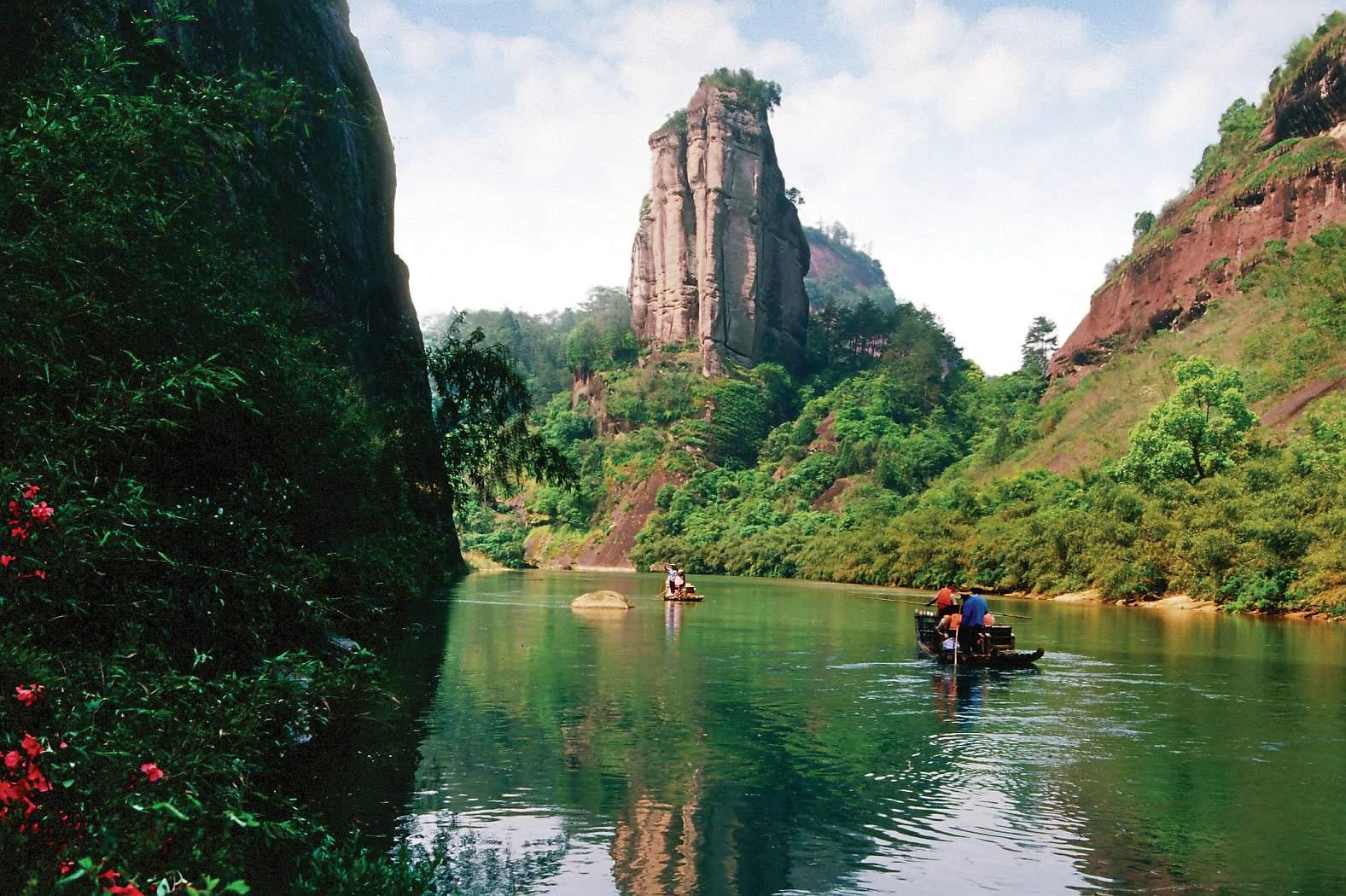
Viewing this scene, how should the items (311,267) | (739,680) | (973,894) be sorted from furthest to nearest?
(311,267) < (739,680) < (973,894)

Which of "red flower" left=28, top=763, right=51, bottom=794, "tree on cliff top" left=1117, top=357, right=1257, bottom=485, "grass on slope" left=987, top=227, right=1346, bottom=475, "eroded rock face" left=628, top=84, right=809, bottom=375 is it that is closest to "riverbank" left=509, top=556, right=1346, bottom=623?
"tree on cliff top" left=1117, top=357, right=1257, bottom=485

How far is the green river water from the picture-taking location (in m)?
10.3

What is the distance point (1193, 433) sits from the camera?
59.3m

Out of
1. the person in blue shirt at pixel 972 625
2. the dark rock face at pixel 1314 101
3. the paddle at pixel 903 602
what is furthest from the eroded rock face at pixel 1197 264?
the person in blue shirt at pixel 972 625

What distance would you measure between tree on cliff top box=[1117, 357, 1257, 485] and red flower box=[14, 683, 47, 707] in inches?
2347

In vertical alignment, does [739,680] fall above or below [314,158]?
below

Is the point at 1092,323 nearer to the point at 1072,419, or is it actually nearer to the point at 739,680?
the point at 1072,419

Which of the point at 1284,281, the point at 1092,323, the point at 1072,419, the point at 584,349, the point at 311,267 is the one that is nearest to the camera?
the point at 311,267

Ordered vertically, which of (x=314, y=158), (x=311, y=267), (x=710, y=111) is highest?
(x=710, y=111)

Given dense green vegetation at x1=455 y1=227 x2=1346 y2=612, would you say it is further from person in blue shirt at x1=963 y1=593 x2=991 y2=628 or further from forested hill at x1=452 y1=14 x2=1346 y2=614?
person in blue shirt at x1=963 y1=593 x2=991 y2=628

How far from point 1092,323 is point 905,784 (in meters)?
99.6

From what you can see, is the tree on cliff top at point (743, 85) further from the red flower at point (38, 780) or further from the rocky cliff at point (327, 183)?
the red flower at point (38, 780)

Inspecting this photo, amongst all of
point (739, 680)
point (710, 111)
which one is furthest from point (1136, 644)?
point (710, 111)

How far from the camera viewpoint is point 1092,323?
106 meters
